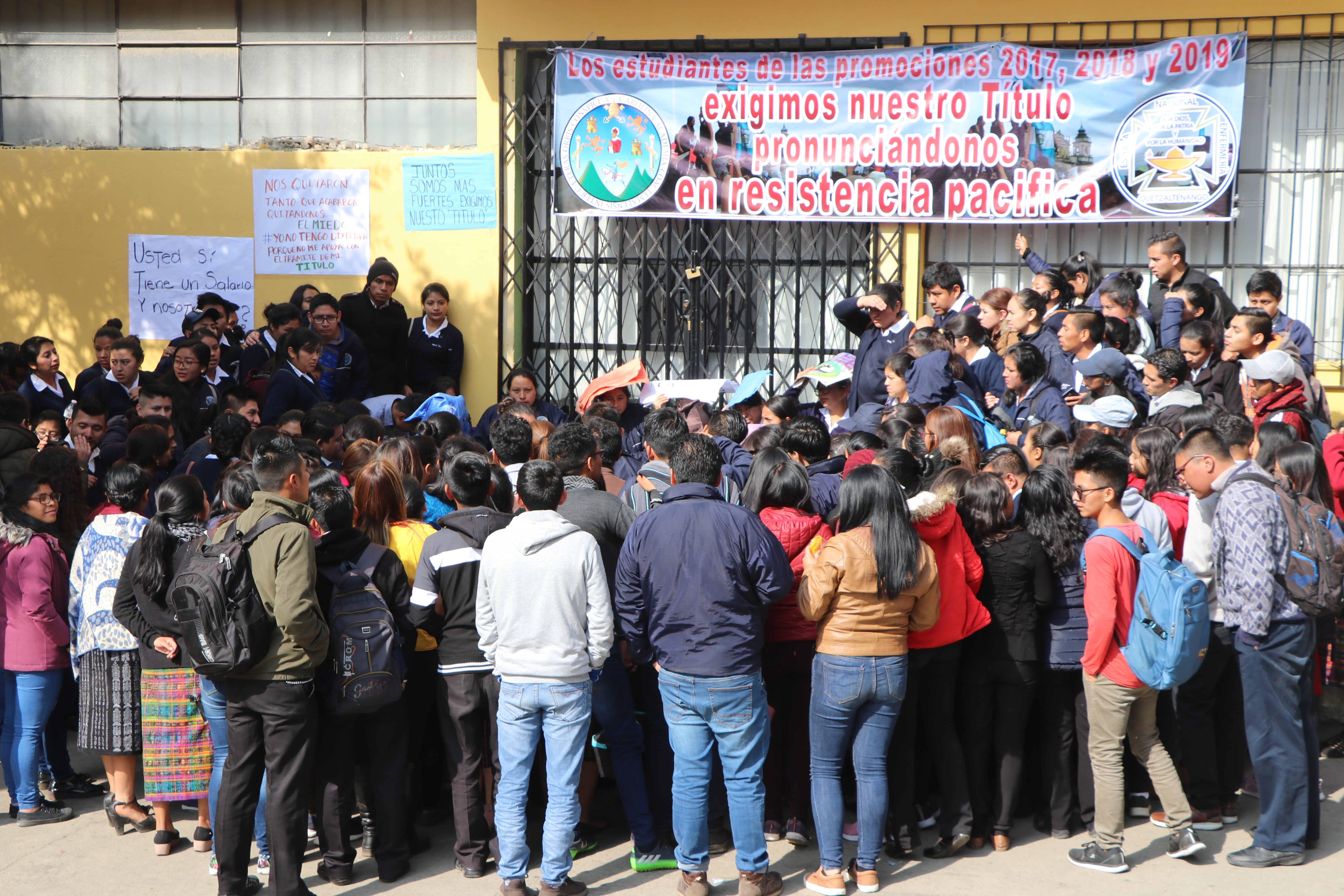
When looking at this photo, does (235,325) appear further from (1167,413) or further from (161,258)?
(1167,413)

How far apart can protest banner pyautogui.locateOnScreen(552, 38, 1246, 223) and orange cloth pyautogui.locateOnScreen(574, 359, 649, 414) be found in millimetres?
1552

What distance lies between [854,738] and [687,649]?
2.38ft

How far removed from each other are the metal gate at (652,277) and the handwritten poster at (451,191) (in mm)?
128

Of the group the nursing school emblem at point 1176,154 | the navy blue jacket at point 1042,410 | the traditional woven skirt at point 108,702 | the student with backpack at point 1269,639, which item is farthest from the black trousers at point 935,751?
the nursing school emblem at point 1176,154

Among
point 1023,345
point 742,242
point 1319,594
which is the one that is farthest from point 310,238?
point 1319,594

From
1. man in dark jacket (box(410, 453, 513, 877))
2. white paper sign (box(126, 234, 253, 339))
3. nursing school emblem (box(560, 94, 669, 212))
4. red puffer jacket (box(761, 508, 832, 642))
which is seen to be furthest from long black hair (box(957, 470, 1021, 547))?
white paper sign (box(126, 234, 253, 339))

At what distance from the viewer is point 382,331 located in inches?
329

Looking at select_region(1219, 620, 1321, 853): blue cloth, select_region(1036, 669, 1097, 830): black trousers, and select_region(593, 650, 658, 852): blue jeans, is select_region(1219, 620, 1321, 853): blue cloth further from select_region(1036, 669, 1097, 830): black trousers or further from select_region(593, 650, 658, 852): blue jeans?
select_region(593, 650, 658, 852): blue jeans

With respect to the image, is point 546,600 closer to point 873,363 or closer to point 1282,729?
point 1282,729

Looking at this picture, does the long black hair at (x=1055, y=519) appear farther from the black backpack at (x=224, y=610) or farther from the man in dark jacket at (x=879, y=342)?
the black backpack at (x=224, y=610)

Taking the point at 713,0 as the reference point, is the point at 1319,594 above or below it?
below

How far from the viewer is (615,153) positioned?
8.27m

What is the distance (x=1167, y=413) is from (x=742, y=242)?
12.1 feet

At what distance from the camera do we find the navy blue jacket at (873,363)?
692cm
